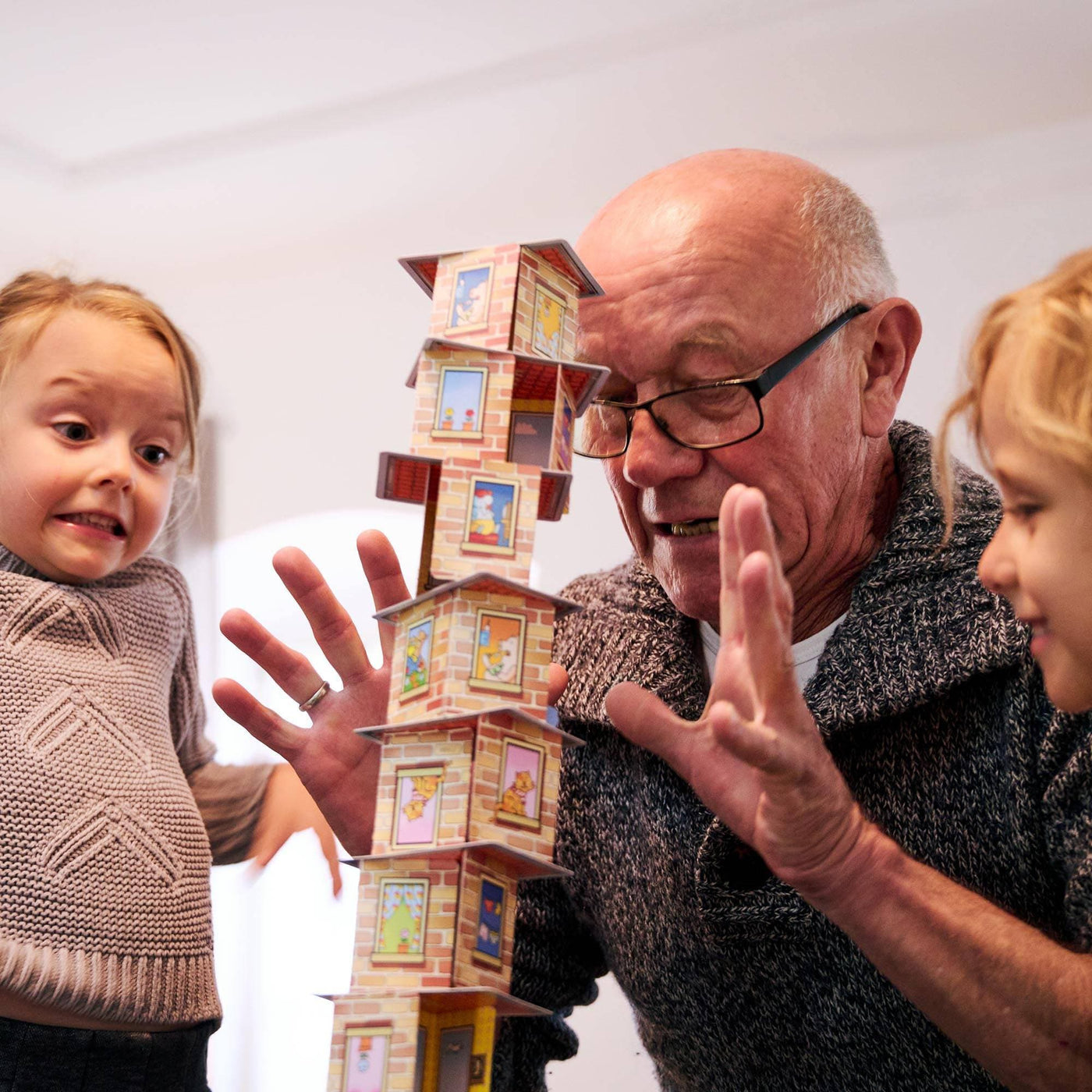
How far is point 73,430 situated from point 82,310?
180mm

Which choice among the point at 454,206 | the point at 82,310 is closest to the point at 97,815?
the point at 82,310

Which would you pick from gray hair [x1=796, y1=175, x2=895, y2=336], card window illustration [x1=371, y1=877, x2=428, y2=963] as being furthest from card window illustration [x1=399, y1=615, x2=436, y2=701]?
gray hair [x1=796, y1=175, x2=895, y2=336]

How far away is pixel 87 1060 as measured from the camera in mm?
1365

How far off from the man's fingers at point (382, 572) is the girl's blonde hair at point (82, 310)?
457 millimetres

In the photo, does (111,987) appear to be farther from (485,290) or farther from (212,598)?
(212,598)

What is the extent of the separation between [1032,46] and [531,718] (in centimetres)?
253

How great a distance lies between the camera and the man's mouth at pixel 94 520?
1.57 metres

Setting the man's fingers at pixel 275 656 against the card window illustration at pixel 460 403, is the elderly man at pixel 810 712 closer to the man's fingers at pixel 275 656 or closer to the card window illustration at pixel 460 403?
the man's fingers at pixel 275 656

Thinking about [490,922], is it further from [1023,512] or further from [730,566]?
[1023,512]

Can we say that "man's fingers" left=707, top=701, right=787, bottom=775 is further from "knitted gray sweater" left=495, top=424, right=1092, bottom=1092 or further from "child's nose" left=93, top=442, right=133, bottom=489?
"child's nose" left=93, top=442, right=133, bottom=489

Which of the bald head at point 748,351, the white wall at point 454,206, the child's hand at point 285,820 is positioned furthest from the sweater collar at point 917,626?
the white wall at point 454,206

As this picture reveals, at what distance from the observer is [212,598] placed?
3750mm

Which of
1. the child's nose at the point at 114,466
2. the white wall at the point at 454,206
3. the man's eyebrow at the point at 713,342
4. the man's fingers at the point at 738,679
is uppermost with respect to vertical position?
the white wall at the point at 454,206

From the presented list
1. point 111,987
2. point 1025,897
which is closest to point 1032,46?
point 1025,897
